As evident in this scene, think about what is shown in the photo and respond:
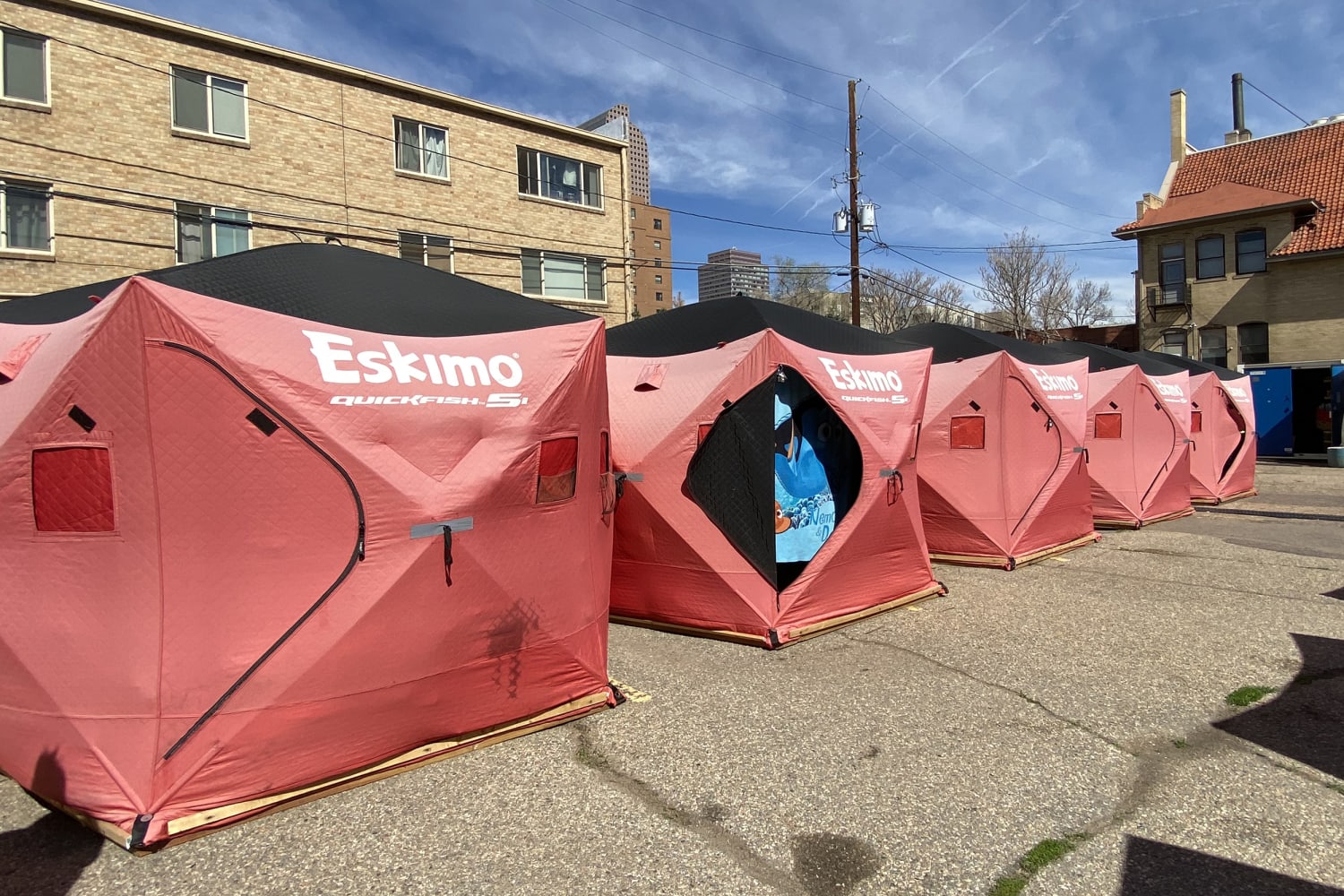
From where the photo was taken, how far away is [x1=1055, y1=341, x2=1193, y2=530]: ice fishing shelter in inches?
426

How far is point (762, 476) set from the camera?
19.0 ft

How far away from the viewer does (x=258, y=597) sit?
10.7 feet

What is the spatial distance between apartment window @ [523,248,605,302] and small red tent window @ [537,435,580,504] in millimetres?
17747

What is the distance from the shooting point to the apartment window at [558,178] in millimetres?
21703

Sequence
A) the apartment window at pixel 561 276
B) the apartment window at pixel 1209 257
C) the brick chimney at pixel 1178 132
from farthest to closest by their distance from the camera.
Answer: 1. the brick chimney at pixel 1178 132
2. the apartment window at pixel 1209 257
3. the apartment window at pixel 561 276

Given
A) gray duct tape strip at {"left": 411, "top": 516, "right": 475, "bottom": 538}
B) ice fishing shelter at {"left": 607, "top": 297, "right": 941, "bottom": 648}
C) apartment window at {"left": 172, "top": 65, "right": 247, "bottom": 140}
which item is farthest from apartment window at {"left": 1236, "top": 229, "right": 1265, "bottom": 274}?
gray duct tape strip at {"left": 411, "top": 516, "right": 475, "bottom": 538}

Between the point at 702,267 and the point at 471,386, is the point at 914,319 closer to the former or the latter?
the point at 702,267

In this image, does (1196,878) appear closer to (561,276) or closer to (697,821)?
(697,821)

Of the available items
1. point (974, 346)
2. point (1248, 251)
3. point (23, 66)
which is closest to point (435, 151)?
point (23, 66)

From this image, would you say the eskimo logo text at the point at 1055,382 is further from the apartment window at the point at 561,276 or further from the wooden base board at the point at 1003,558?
the apartment window at the point at 561,276

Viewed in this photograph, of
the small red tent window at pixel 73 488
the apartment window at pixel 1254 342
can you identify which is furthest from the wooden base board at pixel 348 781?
the apartment window at pixel 1254 342

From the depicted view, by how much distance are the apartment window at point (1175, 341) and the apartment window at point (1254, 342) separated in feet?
5.48

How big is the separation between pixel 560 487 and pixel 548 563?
45cm

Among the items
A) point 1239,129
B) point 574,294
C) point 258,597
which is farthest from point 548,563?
point 1239,129
